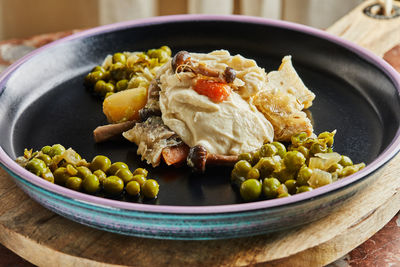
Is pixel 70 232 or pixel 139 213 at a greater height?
pixel 139 213

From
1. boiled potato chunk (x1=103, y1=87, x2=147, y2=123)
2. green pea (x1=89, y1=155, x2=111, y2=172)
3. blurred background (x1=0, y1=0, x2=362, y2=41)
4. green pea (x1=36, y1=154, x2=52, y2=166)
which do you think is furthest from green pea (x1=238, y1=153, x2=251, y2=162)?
blurred background (x1=0, y1=0, x2=362, y2=41)

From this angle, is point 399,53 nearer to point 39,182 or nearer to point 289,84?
point 289,84

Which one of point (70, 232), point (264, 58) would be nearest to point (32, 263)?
point (70, 232)

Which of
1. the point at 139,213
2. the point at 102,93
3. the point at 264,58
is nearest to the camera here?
the point at 139,213

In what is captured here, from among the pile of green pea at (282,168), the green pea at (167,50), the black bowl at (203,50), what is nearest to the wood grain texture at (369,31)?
the black bowl at (203,50)

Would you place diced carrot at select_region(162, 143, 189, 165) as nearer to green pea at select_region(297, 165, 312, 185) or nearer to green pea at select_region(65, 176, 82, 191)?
green pea at select_region(65, 176, 82, 191)
